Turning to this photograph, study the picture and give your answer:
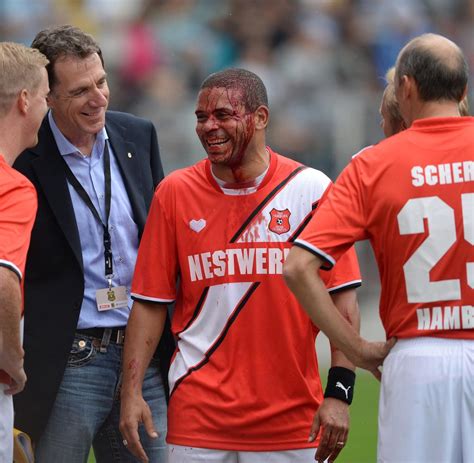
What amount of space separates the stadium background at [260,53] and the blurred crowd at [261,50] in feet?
0.04

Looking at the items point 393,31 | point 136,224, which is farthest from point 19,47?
point 393,31

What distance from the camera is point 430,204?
11.7 ft

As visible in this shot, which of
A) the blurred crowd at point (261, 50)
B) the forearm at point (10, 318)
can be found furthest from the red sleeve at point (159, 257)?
the blurred crowd at point (261, 50)

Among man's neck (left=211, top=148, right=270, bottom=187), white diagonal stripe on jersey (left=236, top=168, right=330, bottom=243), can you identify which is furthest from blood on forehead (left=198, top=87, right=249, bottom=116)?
white diagonal stripe on jersey (left=236, top=168, right=330, bottom=243)

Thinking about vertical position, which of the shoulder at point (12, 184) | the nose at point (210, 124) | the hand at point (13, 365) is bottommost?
the hand at point (13, 365)

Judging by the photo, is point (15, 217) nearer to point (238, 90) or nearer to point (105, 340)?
point (105, 340)

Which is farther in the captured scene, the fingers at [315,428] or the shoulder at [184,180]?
the shoulder at [184,180]

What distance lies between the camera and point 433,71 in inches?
144

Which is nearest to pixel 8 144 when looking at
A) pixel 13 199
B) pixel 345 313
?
pixel 13 199

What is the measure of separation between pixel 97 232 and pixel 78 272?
195 mm

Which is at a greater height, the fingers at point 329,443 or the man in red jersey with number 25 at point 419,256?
the man in red jersey with number 25 at point 419,256

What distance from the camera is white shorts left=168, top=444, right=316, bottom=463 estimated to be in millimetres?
3990

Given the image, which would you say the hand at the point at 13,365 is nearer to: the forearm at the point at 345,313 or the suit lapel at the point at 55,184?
the suit lapel at the point at 55,184

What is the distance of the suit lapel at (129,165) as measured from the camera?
180 inches
